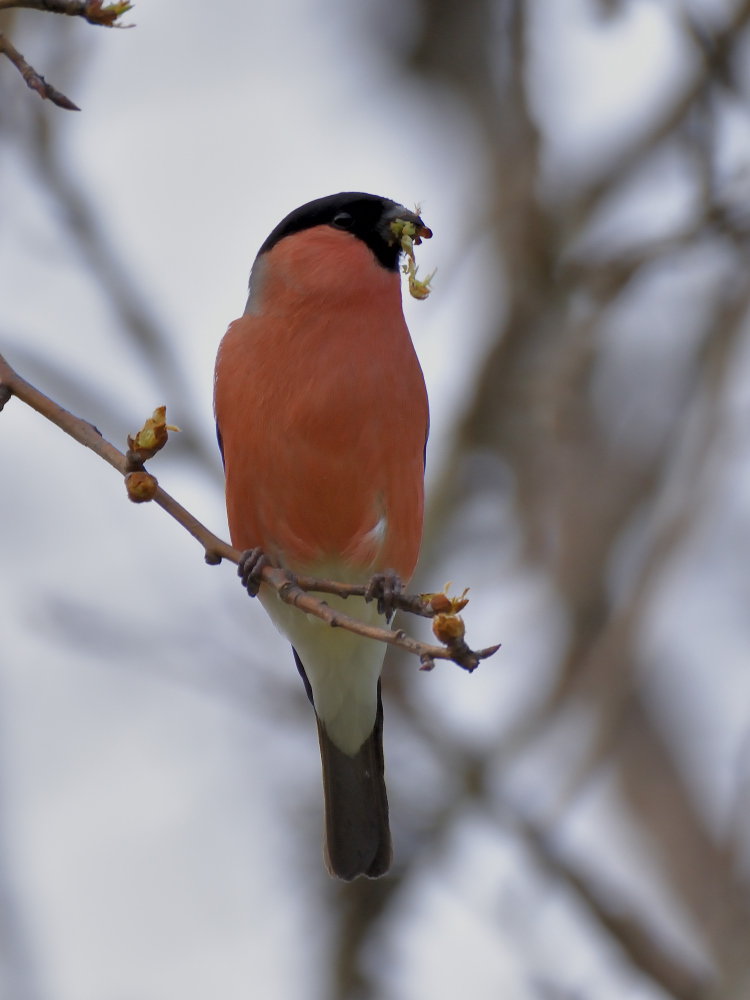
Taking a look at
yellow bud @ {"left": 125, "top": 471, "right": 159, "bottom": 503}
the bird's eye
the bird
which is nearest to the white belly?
the bird

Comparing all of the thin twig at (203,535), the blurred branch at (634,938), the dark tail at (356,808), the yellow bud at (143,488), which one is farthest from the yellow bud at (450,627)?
the blurred branch at (634,938)

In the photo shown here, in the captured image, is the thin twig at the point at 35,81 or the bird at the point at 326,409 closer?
the thin twig at the point at 35,81

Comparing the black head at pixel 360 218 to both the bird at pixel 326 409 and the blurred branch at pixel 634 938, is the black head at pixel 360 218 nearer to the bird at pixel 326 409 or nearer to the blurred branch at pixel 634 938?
the bird at pixel 326 409

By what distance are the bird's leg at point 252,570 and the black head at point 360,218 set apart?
1.18 meters

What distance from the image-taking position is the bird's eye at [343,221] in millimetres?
4535

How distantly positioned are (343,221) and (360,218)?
0.23ft

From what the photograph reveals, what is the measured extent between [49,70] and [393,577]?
3.37m

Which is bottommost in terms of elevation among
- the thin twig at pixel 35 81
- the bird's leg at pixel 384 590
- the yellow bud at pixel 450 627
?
the yellow bud at pixel 450 627

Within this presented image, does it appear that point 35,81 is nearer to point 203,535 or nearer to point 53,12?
point 53,12

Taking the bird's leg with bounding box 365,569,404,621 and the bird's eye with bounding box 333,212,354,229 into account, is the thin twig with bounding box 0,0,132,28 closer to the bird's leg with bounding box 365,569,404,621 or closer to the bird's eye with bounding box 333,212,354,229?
the bird's leg with bounding box 365,569,404,621

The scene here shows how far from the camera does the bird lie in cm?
408

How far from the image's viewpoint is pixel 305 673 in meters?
5.08

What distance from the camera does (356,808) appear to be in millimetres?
4969

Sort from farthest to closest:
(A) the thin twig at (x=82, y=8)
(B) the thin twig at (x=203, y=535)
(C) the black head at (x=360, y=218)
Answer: (C) the black head at (x=360, y=218) → (B) the thin twig at (x=203, y=535) → (A) the thin twig at (x=82, y=8)
